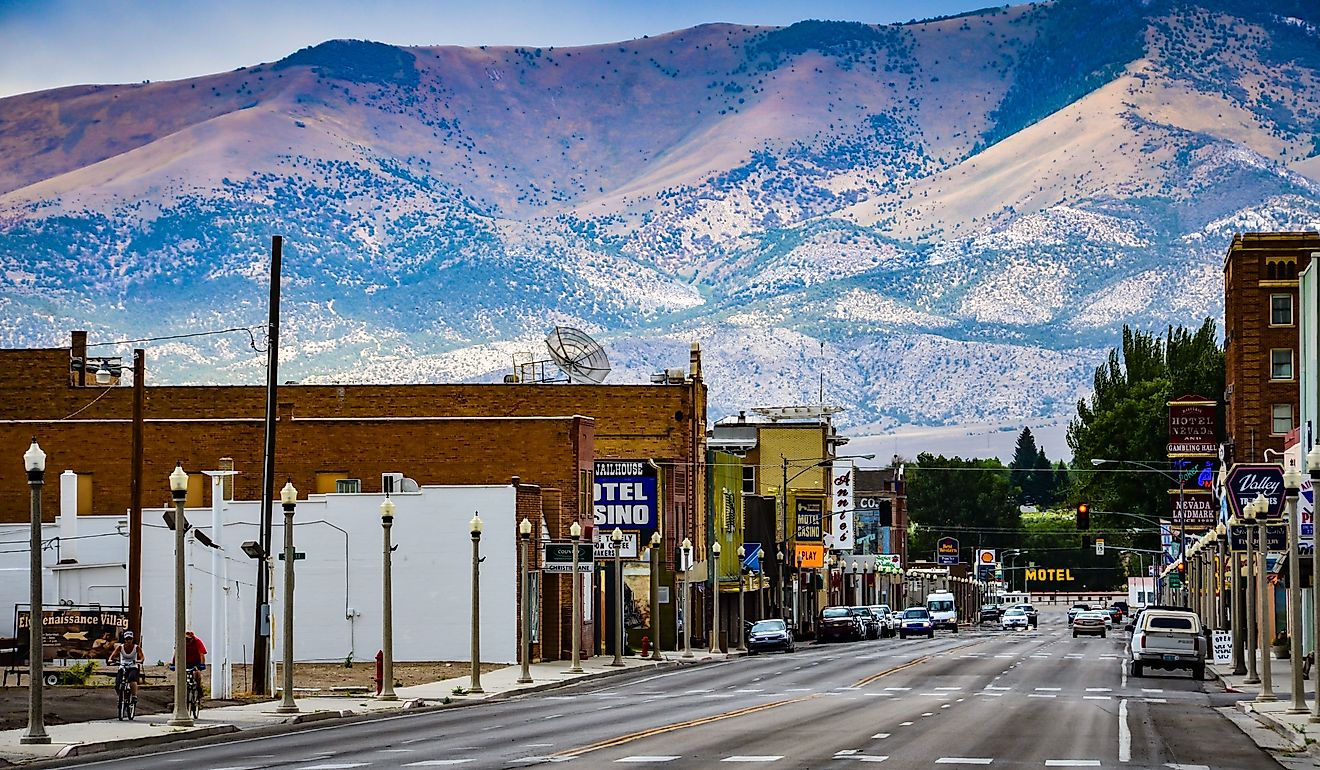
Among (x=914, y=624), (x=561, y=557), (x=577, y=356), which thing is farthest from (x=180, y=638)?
(x=914, y=624)

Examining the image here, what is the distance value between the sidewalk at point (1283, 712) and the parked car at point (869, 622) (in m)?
46.2

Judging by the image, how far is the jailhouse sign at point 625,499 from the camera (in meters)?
80.4

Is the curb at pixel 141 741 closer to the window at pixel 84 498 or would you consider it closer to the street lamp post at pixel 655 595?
the street lamp post at pixel 655 595

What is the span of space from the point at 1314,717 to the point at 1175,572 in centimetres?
8246

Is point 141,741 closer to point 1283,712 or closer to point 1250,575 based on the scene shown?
point 1283,712

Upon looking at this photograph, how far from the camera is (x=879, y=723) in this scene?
39.4m

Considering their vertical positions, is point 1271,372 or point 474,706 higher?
point 1271,372

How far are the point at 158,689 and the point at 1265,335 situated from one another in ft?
257

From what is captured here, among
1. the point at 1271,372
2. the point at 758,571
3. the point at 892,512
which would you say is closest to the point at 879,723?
the point at 758,571

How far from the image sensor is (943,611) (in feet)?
485

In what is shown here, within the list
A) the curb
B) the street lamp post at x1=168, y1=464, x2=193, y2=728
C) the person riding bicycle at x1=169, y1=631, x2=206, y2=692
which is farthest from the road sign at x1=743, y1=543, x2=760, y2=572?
the curb

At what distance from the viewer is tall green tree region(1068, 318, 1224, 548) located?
14900 centimetres

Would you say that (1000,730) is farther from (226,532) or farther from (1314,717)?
(226,532)

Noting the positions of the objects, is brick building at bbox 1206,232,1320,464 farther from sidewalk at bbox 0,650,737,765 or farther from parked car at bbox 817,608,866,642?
sidewalk at bbox 0,650,737,765
